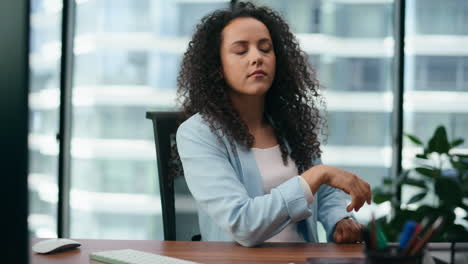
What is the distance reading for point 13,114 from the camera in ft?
1.54

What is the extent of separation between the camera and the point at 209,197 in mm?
1343

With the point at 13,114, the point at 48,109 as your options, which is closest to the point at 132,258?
the point at 13,114

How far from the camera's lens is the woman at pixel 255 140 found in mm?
1281

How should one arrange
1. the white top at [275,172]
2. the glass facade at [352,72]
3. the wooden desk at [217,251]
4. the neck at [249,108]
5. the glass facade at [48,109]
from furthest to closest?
the glass facade at [352,72]
the glass facade at [48,109]
the neck at [249,108]
the white top at [275,172]
the wooden desk at [217,251]

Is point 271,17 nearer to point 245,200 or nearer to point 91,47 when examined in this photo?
point 245,200

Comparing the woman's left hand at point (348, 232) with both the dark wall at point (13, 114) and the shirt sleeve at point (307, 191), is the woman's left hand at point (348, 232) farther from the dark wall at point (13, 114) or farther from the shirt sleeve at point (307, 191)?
the dark wall at point (13, 114)

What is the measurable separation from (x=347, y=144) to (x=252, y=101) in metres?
3.24

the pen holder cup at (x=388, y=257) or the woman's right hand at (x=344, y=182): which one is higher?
the woman's right hand at (x=344, y=182)

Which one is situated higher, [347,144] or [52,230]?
[347,144]

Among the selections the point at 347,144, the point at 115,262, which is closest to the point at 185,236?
the point at 115,262

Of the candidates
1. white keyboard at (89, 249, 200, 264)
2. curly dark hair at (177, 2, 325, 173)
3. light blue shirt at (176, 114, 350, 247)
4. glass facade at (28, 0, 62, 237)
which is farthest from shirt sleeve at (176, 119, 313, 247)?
glass facade at (28, 0, 62, 237)

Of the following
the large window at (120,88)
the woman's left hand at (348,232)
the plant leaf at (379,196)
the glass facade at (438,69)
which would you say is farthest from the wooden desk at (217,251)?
the glass facade at (438,69)

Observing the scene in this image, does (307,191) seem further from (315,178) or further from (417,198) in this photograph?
(417,198)

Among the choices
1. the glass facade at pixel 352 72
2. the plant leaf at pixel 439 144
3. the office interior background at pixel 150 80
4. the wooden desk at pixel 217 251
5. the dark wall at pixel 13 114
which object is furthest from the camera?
the glass facade at pixel 352 72
